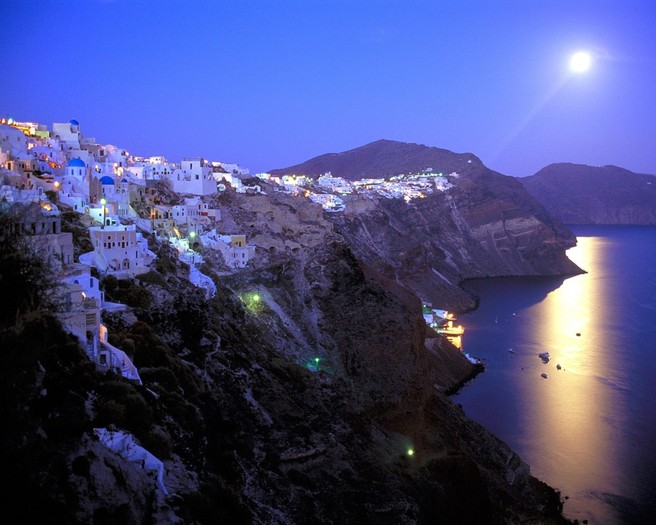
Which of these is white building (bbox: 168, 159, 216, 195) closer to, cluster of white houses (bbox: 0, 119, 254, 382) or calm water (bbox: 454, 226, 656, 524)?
cluster of white houses (bbox: 0, 119, 254, 382)

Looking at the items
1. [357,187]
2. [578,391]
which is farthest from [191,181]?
[357,187]

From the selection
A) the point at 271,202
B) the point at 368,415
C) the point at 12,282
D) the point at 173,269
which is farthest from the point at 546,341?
the point at 12,282

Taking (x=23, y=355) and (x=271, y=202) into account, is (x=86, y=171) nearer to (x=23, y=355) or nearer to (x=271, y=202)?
(x=271, y=202)

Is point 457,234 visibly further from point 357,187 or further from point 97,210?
point 97,210

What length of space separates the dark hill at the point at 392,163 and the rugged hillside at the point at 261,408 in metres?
107

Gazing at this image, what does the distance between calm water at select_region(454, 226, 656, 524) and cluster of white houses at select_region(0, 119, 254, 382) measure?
55.3ft

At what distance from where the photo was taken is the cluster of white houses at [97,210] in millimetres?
14367

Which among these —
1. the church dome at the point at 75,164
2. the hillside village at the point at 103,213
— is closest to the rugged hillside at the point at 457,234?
the hillside village at the point at 103,213

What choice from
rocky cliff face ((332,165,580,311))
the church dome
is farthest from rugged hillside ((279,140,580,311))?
the church dome

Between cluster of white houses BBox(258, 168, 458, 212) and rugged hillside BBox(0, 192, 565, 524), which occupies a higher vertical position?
cluster of white houses BBox(258, 168, 458, 212)

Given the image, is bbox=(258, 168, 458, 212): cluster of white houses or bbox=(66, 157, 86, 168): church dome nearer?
bbox=(66, 157, 86, 168): church dome

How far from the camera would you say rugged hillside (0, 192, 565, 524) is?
9.68 meters

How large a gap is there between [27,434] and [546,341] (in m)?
51.2

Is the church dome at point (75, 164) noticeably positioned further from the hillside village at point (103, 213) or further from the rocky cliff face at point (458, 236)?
the rocky cliff face at point (458, 236)
